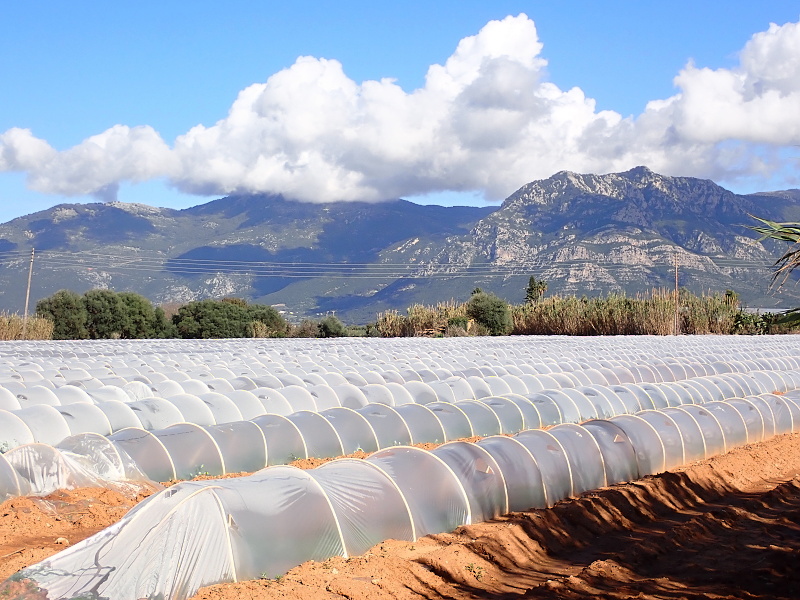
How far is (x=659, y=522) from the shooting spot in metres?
9.84

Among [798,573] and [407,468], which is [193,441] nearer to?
[407,468]

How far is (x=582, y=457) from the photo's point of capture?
10.9 m

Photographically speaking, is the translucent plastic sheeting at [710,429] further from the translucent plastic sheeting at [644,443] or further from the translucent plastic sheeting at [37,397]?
the translucent plastic sheeting at [37,397]

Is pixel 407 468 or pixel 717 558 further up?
pixel 407 468

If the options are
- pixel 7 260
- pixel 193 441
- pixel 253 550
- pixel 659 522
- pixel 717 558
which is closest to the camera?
pixel 253 550

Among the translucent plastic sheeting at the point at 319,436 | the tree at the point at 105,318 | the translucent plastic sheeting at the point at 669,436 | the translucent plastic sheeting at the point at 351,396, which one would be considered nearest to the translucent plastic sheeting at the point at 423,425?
the translucent plastic sheeting at the point at 319,436

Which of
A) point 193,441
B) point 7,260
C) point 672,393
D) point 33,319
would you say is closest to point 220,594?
point 193,441

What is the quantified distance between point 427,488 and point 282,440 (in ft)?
13.9

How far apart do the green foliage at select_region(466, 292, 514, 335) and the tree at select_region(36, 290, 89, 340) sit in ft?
91.3

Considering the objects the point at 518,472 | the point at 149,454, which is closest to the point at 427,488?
the point at 518,472

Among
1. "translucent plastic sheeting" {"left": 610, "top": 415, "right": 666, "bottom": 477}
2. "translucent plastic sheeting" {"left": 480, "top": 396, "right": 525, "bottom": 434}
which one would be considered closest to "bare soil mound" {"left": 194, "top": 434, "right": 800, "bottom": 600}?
"translucent plastic sheeting" {"left": 610, "top": 415, "right": 666, "bottom": 477}

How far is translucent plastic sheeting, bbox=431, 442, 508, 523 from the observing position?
900cm

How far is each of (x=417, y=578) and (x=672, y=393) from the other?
13.0 meters

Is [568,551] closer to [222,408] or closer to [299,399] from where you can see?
[222,408]
